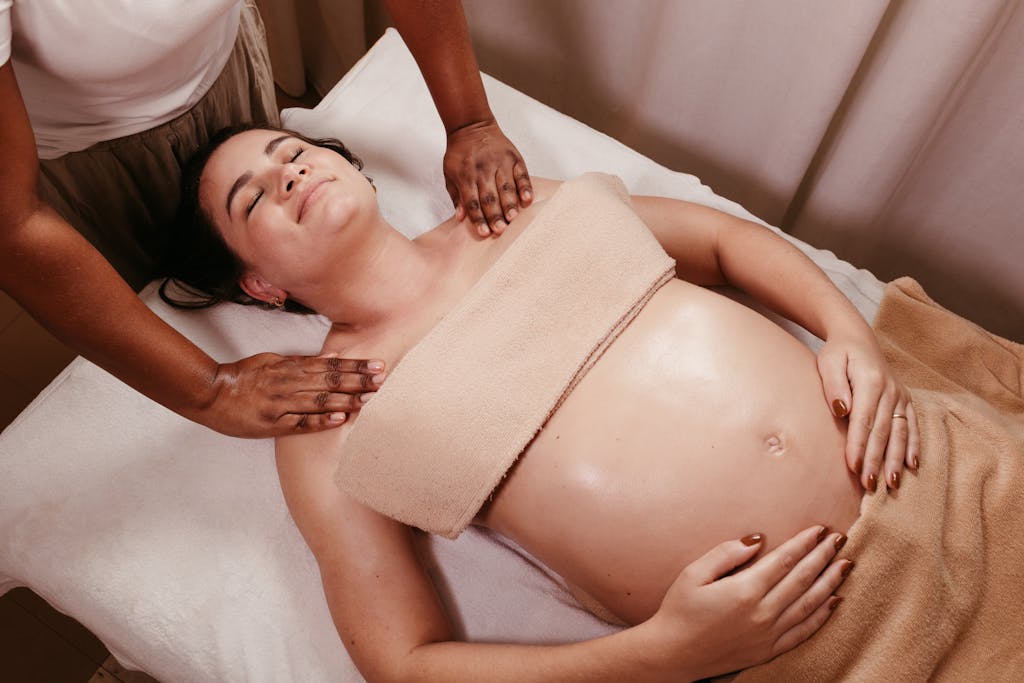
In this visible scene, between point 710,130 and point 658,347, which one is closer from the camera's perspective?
point 658,347

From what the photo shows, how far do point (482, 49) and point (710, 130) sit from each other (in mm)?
708

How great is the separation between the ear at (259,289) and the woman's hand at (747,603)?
0.80 m

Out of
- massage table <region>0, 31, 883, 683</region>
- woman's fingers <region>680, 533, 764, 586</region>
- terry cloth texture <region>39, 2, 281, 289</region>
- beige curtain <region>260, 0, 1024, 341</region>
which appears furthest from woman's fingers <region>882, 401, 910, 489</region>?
terry cloth texture <region>39, 2, 281, 289</region>

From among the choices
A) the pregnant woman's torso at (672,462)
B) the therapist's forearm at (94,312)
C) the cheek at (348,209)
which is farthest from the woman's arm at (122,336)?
the pregnant woman's torso at (672,462)

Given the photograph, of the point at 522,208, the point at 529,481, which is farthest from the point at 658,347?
the point at 522,208

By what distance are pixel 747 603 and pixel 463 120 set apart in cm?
94

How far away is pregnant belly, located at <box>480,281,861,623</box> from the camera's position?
966 mm

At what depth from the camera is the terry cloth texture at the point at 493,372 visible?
102 centimetres

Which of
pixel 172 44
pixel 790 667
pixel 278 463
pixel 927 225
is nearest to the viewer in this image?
pixel 790 667

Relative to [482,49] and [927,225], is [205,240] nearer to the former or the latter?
[482,49]

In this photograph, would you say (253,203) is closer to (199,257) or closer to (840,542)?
(199,257)

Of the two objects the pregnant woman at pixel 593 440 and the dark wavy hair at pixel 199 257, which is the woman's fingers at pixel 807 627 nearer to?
the pregnant woman at pixel 593 440

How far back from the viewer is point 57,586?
1.17 metres

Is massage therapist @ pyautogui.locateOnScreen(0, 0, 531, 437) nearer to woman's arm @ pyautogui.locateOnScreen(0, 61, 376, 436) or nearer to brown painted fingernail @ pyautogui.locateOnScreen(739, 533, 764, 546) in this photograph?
woman's arm @ pyautogui.locateOnScreen(0, 61, 376, 436)
